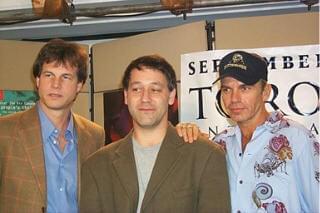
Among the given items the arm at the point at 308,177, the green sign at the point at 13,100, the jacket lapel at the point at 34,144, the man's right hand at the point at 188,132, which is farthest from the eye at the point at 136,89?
the green sign at the point at 13,100

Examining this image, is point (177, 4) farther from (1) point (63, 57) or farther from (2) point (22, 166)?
(2) point (22, 166)

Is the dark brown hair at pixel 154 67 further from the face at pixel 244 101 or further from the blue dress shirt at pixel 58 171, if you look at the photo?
the blue dress shirt at pixel 58 171

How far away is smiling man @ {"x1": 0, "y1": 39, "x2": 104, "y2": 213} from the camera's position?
170 cm

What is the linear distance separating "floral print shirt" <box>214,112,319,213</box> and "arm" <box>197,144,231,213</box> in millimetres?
95

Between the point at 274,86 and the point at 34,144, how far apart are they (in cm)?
128

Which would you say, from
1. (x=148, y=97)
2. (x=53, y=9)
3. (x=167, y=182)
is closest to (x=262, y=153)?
(x=167, y=182)

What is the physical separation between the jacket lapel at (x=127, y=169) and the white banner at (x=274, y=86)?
72 cm

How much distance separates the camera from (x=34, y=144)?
1.75 metres

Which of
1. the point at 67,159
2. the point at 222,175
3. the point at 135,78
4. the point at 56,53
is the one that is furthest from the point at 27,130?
the point at 222,175

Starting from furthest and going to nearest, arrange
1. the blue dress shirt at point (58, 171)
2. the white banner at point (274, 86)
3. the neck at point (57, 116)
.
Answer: the white banner at point (274, 86)
the neck at point (57, 116)
the blue dress shirt at point (58, 171)

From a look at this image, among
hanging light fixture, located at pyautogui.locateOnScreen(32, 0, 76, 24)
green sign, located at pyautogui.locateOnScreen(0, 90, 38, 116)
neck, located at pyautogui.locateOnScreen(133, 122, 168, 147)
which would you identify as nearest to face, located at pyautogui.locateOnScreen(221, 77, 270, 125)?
neck, located at pyautogui.locateOnScreen(133, 122, 168, 147)

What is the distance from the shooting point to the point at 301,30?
2.22 m

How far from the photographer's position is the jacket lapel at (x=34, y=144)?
1.70 m

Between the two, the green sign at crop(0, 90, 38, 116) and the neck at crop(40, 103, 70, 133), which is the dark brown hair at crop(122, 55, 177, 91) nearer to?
the neck at crop(40, 103, 70, 133)
